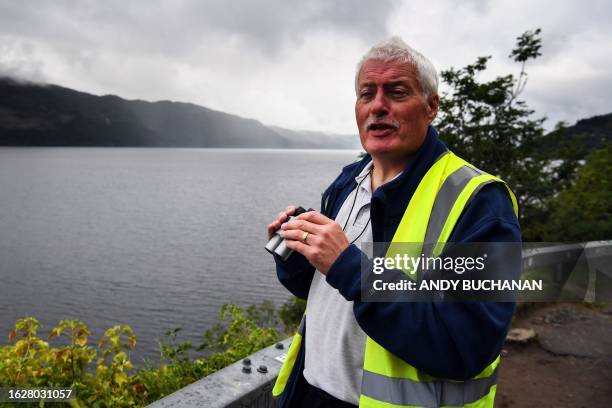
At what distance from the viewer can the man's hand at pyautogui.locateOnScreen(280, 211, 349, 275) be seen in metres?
1.59

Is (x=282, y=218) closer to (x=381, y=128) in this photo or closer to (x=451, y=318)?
(x=381, y=128)

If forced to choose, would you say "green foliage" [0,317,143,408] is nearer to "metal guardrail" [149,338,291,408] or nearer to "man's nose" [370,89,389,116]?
"metal guardrail" [149,338,291,408]

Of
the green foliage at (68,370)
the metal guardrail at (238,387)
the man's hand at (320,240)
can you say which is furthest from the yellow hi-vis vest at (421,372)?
the green foliage at (68,370)

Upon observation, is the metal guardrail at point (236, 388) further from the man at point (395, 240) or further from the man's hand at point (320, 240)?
the man's hand at point (320, 240)

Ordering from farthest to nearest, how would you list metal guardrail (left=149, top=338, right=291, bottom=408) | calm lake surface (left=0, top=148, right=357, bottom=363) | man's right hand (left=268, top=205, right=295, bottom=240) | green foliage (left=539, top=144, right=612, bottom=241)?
calm lake surface (left=0, top=148, right=357, bottom=363), green foliage (left=539, top=144, right=612, bottom=241), metal guardrail (left=149, top=338, right=291, bottom=408), man's right hand (left=268, top=205, right=295, bottom=240)

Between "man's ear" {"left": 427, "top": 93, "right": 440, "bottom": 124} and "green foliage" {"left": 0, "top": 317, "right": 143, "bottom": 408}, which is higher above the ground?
"man's ear" {"left": 427, "top": 93, "right": 440, "bottom": 124}

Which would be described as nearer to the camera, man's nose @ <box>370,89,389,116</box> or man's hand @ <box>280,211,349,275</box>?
man's hand @ <box>280,211,349,275</box>

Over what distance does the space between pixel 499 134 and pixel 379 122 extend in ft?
35.5

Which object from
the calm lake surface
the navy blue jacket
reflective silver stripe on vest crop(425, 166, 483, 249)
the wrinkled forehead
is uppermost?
the wrinkled forehead

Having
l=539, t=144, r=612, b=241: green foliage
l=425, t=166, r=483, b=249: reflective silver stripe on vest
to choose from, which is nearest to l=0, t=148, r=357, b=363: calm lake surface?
l=539, t=144, r=612, b=241: green foliage

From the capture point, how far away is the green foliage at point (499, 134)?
1107 cm

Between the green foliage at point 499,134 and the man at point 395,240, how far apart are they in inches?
396

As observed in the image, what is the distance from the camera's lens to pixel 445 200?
1.60 m

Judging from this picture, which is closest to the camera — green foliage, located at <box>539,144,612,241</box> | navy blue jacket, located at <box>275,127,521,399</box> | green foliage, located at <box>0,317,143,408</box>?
navy blue jacket, located at <box>275,127,521,399</box>
